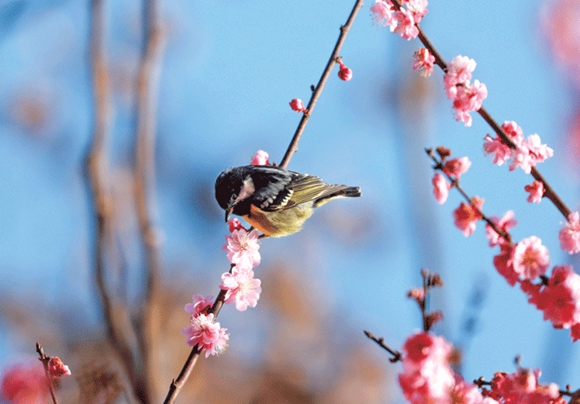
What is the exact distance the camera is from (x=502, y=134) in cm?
278

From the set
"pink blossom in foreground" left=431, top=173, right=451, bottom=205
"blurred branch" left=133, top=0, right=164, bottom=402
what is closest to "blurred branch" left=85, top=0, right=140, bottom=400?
"blurred branch" left=133, top=0, right=164, bottom=402

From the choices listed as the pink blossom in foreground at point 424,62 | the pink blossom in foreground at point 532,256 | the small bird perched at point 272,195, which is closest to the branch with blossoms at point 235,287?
the pink blossom in foreground at point 424,62

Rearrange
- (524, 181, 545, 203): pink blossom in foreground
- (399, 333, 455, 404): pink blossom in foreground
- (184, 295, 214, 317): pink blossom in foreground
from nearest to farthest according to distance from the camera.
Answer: (399, 333, 455, 404): pink blossom in foreground → (524, 181, 545, 203): pink blossom in foreground → (184, 295, 214, 317): pink blossom in foreground

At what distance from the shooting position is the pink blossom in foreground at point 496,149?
9.64ft

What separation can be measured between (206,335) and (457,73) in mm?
2076

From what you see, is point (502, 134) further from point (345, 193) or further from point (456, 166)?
point (345, 193)

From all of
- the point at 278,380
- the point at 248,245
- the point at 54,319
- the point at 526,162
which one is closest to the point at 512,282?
the point at 526,162

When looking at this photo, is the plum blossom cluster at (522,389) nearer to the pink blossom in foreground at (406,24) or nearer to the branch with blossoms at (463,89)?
the branch with blossoms at (463,89)

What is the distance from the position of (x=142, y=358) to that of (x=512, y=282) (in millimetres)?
3756

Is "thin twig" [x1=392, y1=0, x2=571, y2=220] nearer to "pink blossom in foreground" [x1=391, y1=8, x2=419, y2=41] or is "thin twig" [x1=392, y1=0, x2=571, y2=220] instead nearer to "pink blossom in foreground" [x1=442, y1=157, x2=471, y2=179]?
"pink blossom in foreground" [x1=391, y1=8, x2=419, y2=41]

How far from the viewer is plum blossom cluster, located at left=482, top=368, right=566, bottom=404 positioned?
218 cm

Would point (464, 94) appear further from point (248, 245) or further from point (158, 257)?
point (158, 257)

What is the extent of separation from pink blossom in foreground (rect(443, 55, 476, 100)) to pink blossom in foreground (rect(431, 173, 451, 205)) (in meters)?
0.51

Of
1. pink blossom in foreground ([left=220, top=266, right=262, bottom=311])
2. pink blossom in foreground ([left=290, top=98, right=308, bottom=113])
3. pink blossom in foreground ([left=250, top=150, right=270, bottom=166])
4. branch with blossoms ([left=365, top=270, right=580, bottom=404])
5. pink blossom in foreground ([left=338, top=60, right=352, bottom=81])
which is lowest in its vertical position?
branch with blossoms ([left=365, top=270, right=580, bottom=404])
